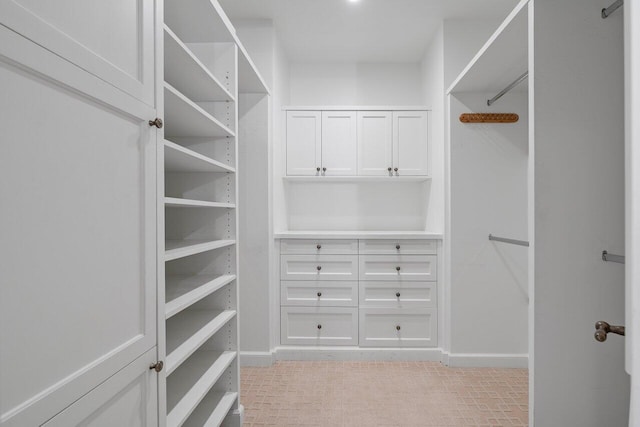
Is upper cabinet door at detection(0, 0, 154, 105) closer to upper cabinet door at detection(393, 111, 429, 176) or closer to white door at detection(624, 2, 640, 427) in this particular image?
white door at detection(624, 2, 640, 427)

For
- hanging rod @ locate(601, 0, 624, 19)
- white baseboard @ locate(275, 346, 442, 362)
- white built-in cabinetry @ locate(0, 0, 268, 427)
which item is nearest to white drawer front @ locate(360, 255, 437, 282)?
white baseboard @ locate(275, 346, 442, 362)

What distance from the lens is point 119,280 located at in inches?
34.9

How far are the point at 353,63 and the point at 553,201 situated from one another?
2564mm

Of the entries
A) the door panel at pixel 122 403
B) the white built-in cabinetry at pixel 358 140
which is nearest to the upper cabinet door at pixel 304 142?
the white built-in cabinetry at pixel 358 140

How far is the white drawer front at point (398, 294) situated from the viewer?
112 inches

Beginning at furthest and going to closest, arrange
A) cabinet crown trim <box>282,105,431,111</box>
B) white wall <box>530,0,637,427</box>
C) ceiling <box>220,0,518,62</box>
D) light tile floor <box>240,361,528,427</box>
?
cabinet crown trim <box>282,105,431,111</box> < ceiling <box>220,0,518,62</box> < light tile floor <box>240,361,528,427</box> < white wall <box>530,0,637,427</box>

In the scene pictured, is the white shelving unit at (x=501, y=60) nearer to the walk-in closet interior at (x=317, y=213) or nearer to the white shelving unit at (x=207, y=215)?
the walk-in closet interior at (x=317, y=213)

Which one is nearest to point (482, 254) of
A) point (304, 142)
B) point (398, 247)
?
point (398, 247)

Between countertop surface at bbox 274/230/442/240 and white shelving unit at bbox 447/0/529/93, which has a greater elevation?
white shelving unit at bbox 447/0/529/93

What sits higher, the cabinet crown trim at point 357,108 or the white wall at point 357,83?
the white wall at point 357,83

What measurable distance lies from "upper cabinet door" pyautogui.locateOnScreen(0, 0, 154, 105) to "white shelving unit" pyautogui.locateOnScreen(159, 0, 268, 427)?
0.54 m

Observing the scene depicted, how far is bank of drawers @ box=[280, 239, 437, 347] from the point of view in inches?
112

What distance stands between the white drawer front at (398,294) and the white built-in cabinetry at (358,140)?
99cm

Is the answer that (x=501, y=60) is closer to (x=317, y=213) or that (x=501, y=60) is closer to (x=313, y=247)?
(x=313, y=247)
